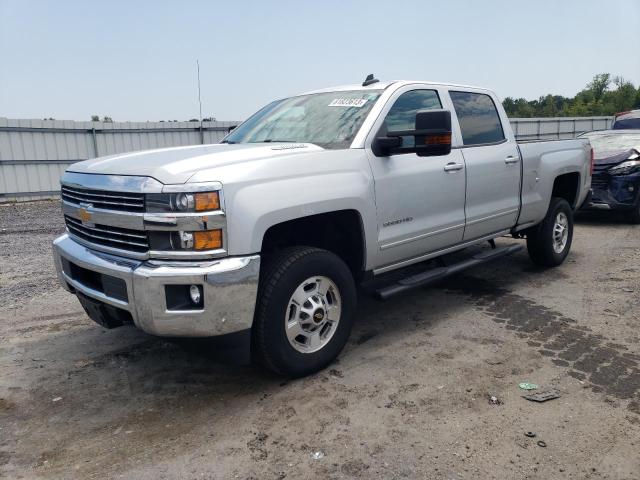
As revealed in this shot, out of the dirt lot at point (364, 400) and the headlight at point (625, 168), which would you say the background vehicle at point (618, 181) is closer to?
the headlight at point (625, 168)

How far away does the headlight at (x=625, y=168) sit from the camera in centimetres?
876

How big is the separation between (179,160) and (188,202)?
40cm

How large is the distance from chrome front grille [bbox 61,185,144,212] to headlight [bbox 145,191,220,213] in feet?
0.50

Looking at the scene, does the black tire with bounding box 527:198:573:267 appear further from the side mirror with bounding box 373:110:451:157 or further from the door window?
the side mirror with bounding box 373:110:451:157

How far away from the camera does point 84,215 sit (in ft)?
11.3

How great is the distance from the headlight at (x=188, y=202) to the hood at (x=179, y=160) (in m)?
0.09

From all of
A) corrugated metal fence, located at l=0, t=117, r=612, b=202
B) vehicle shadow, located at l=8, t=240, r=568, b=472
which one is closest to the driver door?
vehicle shadow, located at l=8, t=240, r=568, b=472

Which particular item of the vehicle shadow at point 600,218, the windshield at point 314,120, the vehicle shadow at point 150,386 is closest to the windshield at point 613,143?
the vehicle shadow at point 600,218

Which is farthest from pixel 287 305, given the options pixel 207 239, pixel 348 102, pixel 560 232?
pixel 560 232

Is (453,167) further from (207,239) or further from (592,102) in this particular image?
(592,102)

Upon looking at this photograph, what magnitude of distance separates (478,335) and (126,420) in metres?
2.70

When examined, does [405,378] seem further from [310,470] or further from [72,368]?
[72,368]

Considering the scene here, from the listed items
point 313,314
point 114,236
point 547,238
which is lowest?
point 547,238

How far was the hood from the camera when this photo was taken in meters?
3.04
